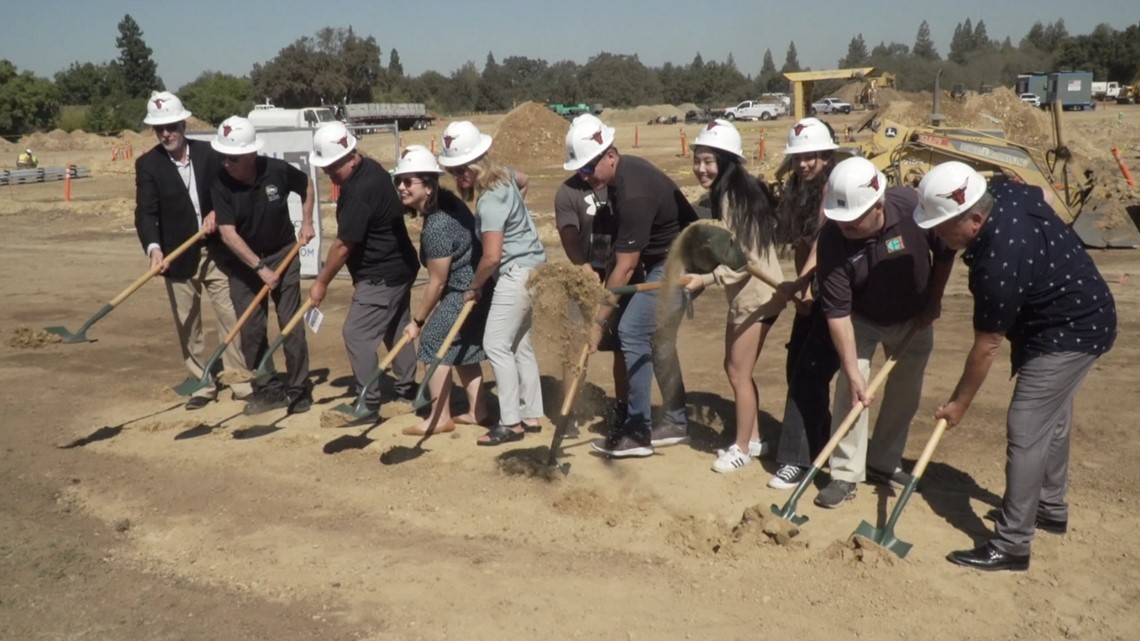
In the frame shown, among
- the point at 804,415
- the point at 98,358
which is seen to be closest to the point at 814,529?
the point at 804,415

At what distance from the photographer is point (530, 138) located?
29828 millimetres

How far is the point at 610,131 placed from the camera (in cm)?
552

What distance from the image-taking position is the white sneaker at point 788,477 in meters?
5.36

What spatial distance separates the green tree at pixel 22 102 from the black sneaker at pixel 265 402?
49.6 metres

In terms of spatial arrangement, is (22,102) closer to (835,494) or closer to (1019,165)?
(1019,165)

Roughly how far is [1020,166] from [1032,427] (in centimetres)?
939

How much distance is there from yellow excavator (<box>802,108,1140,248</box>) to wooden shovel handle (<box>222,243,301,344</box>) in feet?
27.5

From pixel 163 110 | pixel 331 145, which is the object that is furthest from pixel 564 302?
pixel 163 110

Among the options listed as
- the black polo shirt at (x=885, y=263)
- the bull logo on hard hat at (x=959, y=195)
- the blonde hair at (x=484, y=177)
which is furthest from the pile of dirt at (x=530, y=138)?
the bull logo on hard hat at (x=959, y=195)

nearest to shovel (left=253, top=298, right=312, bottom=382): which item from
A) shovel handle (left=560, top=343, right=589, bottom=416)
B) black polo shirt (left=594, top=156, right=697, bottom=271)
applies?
shovel handle (left=560, top=343, right=589, bottom=416)

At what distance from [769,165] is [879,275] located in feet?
66.0


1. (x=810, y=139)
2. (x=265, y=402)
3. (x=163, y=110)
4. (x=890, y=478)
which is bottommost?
(x=890, y=478)

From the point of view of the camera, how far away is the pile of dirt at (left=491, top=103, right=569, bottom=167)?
29408 millimetres

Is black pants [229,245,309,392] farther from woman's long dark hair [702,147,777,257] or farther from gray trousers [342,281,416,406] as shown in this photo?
woman's long dark hair [702,147,777,257]
